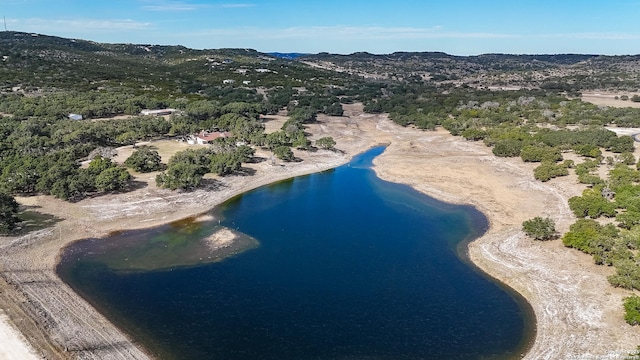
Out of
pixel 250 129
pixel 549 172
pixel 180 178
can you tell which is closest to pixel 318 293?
pixel 180 178

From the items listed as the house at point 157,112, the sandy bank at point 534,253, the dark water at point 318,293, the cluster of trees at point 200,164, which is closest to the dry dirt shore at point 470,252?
the sandy bank at point 534,253

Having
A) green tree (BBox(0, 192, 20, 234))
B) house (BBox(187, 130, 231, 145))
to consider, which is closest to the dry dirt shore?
green tree (BBox(0, 192, 20, 234))

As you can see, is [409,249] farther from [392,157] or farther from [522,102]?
[522,102]

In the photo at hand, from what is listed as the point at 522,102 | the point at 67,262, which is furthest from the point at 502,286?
the point at 522,102

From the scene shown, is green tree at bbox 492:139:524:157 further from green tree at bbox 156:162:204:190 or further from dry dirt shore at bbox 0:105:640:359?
green tree at bbox 156:162:204:190

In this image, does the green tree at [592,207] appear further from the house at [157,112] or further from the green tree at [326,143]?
the house at [157,112]
